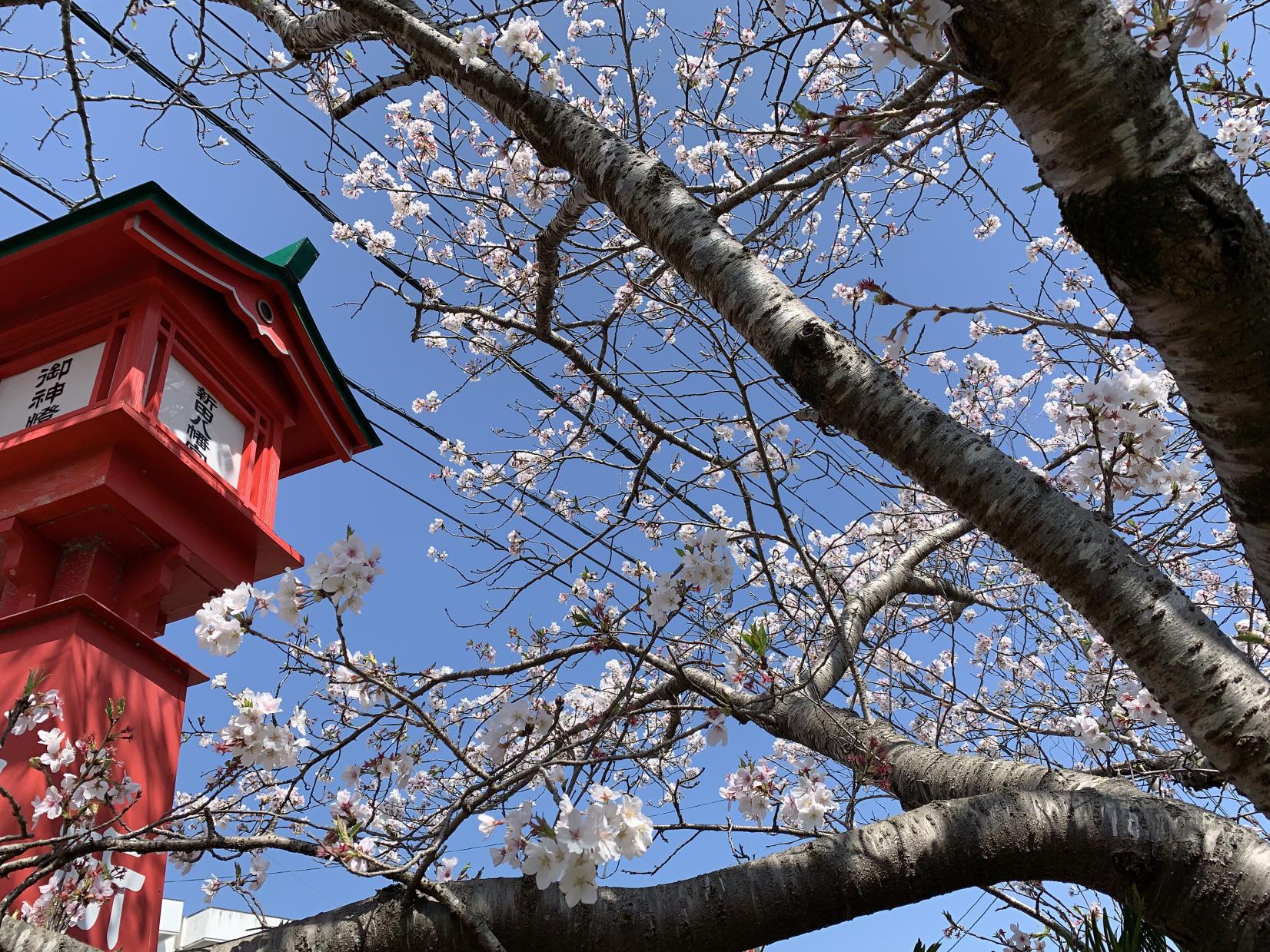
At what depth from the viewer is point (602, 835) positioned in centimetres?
137

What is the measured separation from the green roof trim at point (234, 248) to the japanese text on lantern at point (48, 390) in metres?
0.45

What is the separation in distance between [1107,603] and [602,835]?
2.98ft

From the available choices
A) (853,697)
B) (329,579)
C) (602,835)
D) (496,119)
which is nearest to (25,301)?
(496,119)

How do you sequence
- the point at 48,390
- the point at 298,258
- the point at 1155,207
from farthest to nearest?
the point at 298,258, the point at 48,390, the point at 1155,207

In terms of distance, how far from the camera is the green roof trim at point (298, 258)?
3.70m

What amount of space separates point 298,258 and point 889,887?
11.9 ft

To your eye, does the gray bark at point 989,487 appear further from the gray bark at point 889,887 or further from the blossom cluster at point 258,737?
the blossom cluster at point 258,737

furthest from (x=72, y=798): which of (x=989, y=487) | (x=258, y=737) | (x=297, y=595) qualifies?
(x=989, y=487)

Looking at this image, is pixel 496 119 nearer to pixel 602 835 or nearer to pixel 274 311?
pixel 274 311

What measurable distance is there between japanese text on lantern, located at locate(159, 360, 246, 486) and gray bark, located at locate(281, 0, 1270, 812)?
6.47ft

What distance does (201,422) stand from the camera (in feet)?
10.3

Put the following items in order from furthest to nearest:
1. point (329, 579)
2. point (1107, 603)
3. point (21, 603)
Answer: point (21, 603) → point (329, 579) → point (1107, 603)

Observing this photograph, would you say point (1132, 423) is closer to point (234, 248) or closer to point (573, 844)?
point (573, 844)

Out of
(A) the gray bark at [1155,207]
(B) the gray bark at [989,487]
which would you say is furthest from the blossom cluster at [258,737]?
(A) the gray bark at [1155,207]
